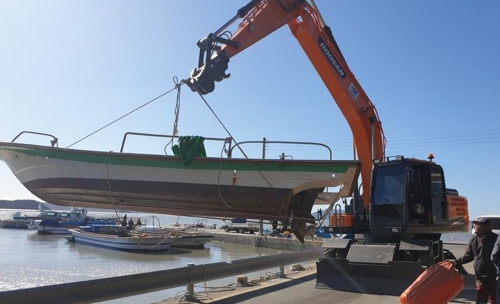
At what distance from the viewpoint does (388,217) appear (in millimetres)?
9102

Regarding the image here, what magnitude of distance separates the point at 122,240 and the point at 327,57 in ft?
75.0

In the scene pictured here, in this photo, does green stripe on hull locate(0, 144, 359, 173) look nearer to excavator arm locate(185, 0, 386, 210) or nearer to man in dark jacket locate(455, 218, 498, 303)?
man in dark jacket locate(455, 218, 498, 303)

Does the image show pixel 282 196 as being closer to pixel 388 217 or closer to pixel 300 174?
pixel 300 174

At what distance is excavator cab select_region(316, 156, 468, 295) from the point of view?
8.02 metres

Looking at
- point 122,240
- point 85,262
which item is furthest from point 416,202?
point 122,240

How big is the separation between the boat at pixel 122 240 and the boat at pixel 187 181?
20.2 metres

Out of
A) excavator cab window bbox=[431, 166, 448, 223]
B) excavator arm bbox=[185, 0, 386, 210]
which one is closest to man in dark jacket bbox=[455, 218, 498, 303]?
excavator cab window bbox=[431, 166, 448, 223]

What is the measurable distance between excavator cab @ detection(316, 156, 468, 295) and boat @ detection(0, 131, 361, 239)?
5.33 ft

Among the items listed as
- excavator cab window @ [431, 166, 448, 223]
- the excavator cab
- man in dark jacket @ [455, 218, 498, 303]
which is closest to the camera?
man in dark jacket @ [455, 218, 498, 303]

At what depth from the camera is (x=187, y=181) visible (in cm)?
715

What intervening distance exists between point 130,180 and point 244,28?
4726mm

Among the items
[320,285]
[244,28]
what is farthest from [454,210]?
[244,28]

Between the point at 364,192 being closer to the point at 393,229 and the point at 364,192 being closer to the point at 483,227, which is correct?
the point at 393,229

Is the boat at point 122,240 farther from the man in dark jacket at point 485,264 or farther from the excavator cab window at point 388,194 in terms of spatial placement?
the man in dark jacket at point 485,264
